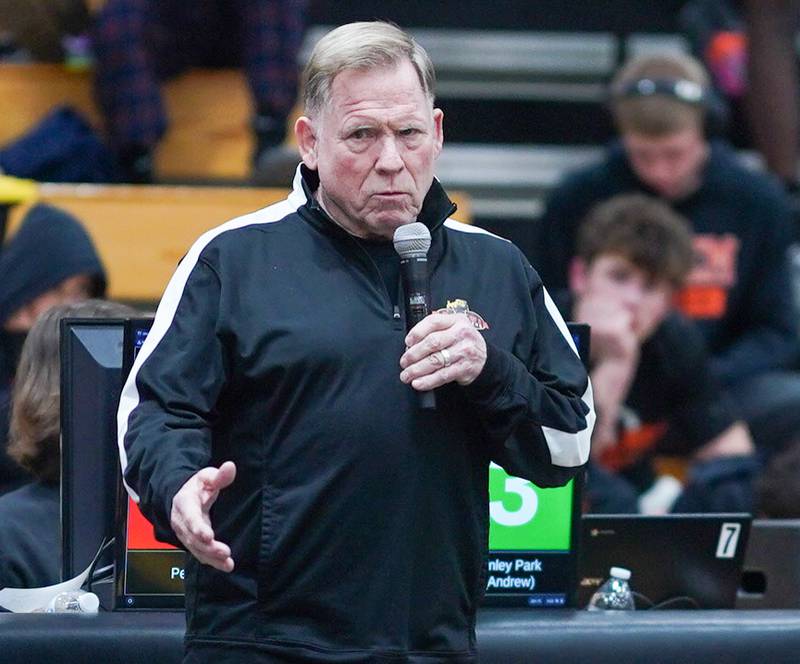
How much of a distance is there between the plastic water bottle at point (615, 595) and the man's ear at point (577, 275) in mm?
2282

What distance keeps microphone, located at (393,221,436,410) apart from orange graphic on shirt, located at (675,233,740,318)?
163 inches

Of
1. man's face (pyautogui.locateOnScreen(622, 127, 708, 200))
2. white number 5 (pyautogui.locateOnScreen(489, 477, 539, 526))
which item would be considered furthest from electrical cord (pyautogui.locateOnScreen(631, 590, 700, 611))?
man's face (pyautogui.locateOnScreen(622, 127, 708, 200))

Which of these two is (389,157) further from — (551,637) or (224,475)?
(551,637)

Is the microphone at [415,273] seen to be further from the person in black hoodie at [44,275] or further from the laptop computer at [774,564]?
the person in black hoodie at [44,275]

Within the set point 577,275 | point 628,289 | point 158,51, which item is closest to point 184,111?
point 158,51

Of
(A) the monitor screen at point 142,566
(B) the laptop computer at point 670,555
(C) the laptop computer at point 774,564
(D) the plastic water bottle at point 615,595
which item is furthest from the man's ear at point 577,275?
(A) the monitor screen at point 142,566

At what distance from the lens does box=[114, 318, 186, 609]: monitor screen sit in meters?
3.32

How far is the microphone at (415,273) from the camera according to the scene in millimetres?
2574

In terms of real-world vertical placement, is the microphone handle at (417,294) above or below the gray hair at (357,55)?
below

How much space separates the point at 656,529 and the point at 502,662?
1.99 feet

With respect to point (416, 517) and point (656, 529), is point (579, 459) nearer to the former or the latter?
point (416, 517)

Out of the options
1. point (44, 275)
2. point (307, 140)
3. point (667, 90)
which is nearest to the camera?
point (307, 140)

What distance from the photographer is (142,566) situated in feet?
11.1

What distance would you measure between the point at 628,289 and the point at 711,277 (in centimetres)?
A: 105
